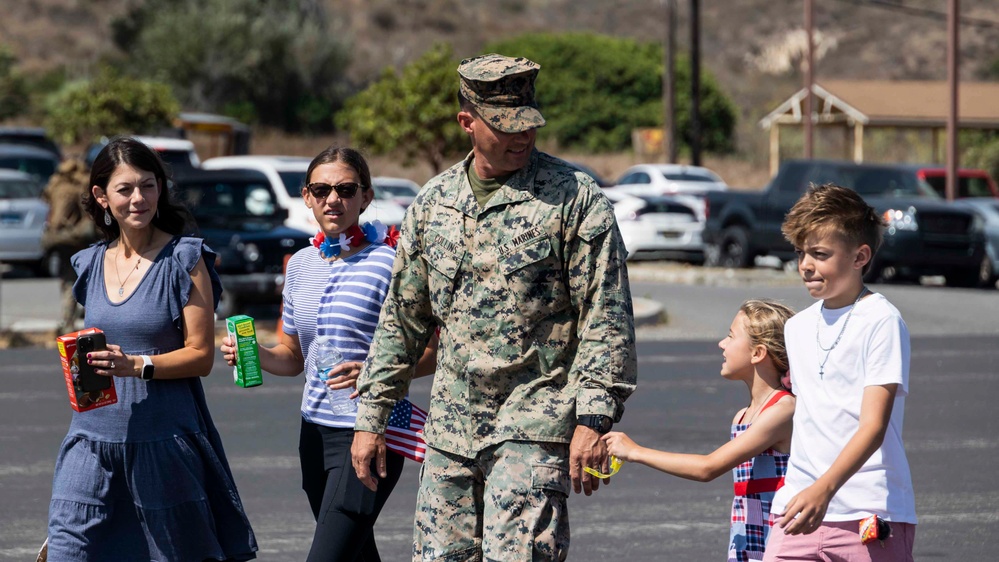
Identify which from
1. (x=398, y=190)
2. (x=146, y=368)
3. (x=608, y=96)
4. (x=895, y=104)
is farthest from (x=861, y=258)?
(x=608, y=96)

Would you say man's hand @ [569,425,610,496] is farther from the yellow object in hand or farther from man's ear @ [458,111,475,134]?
man's ear @ [458,111,475,134]

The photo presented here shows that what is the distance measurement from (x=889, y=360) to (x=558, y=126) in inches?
2112

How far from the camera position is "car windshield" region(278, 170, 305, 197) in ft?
67.5

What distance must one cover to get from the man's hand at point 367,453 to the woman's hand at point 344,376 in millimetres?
392

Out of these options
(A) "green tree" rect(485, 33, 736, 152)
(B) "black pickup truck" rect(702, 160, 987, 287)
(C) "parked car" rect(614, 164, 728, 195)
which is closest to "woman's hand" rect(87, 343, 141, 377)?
(B) "black pickup truck" rect(702, 160, 987, 287)

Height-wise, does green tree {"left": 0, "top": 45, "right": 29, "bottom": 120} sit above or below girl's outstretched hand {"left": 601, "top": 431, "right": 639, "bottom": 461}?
above

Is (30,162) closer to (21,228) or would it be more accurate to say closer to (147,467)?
(21,228)

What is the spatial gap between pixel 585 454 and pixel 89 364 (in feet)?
5.37

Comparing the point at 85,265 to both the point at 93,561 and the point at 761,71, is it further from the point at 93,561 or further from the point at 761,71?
the point at 761,71

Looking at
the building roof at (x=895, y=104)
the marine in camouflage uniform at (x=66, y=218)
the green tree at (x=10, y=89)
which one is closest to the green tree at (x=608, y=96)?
the building roof at (x=895, y=104)

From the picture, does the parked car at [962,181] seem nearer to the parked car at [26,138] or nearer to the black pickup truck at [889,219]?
the black pickup truck at [889,219]

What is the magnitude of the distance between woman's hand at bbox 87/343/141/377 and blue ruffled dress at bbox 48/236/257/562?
0.12 metres

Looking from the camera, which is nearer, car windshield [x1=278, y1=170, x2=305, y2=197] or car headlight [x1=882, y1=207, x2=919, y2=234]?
car windshield [x1=278, y1=170, x2=305, y2=197]

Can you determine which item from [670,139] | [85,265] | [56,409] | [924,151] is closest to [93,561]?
[85,265]
